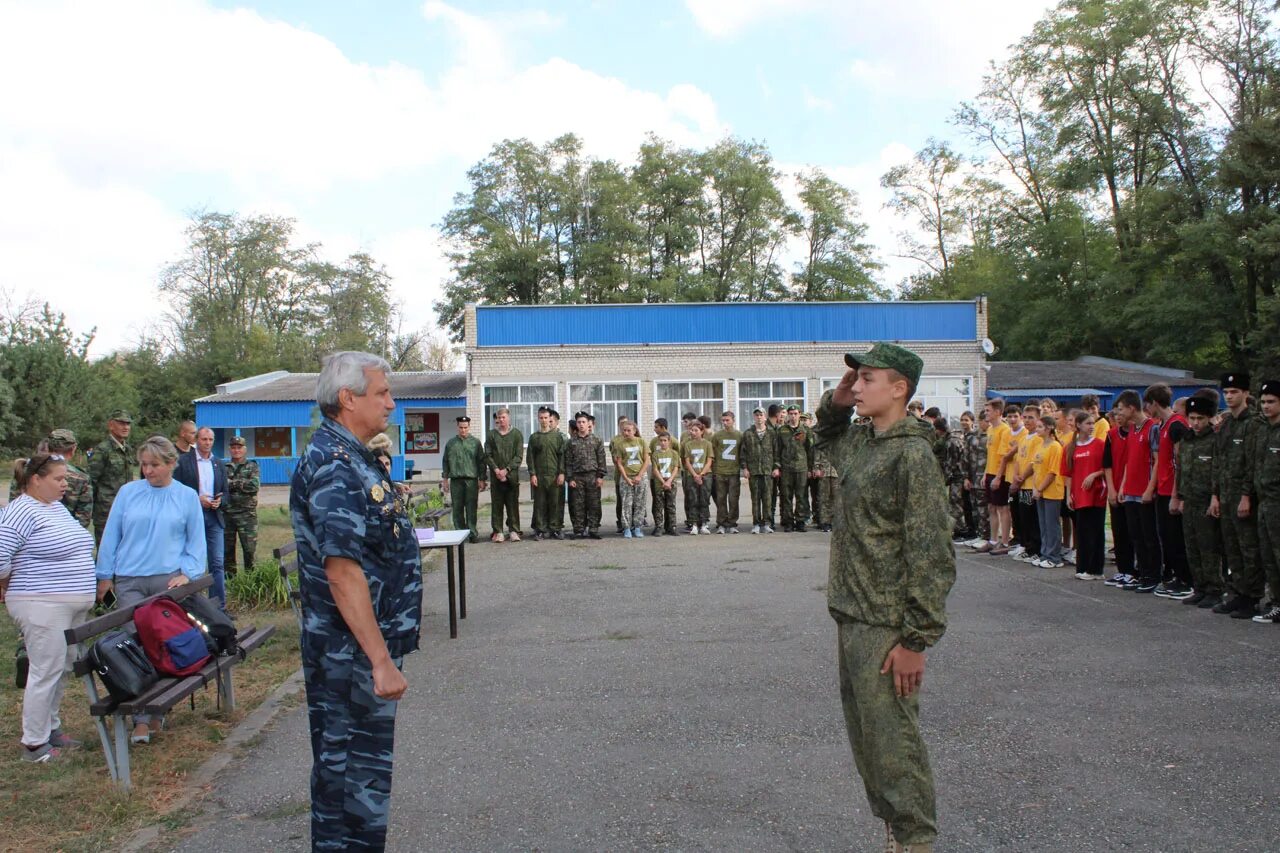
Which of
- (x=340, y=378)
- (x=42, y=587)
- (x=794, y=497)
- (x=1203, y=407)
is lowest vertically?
(x=794, y=497)

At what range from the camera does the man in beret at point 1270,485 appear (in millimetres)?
7746

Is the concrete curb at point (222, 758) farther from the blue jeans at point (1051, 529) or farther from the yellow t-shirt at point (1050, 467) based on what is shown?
the blue jeans at point (1051, 529)

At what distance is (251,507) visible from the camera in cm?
1153

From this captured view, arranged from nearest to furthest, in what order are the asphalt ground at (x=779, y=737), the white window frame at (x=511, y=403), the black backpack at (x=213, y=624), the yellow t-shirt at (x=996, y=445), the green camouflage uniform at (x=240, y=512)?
the asphalt ground at (x=779, y=737), the black backpack at (x=213, y=624), the green camouflage uniform at (x=240, y=512), the yellow t-shirt at (x=996, y=445), the white window frame at (x=511, y=403)

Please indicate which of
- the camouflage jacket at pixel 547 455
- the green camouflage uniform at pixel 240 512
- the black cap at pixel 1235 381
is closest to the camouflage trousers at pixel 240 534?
the green camouflage uniform at pixel 240 512

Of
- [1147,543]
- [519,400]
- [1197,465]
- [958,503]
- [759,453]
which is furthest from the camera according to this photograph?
[519,400]

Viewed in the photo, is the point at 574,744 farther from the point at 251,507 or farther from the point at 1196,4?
the point at 1196,4

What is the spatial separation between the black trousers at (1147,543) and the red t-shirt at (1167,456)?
10.3 inches

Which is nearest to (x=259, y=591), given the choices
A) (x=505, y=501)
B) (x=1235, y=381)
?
(x=505, y=501)

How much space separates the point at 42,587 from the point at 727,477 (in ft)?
39.4

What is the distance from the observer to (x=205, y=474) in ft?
33.5

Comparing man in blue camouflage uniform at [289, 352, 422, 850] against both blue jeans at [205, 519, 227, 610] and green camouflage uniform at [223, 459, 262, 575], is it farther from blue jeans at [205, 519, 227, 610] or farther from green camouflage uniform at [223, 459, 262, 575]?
green camouflage uniform at [223, 459, 262, 575]

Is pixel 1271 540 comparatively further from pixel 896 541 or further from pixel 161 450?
pixel 161 450

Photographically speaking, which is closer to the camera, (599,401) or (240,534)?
(240,534)
